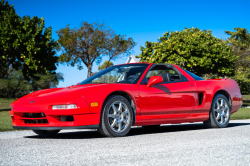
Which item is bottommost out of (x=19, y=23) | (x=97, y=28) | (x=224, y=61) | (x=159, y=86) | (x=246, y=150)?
(x=246, y=150)

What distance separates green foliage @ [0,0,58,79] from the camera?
2238 cm

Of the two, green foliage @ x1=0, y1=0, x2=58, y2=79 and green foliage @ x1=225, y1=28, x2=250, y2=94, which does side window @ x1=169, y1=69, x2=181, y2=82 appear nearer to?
green foliage @ x1=0, y1=0, x2=58, y2=79

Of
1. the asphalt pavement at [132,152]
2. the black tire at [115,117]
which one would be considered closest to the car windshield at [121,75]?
the black tire at [115,117]

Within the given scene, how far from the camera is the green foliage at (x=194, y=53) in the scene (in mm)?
24047

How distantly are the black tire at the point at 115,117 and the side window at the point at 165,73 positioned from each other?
3.73ft

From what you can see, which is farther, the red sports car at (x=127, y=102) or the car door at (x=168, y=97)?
the car door at (x=168, y=97)

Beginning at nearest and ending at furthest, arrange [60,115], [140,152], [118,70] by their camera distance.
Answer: [140,152]
[60,115]
[118,70]

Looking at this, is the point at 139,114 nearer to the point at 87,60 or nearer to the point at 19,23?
the point at 19,23

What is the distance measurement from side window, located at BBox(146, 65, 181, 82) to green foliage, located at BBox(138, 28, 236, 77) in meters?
16.9

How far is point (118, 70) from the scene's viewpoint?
21.1 feet

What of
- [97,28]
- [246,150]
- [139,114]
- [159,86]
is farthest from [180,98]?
[97,28]

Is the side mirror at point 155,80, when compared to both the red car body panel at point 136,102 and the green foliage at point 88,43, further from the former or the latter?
the green foliage at point 88,43

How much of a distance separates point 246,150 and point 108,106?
2215 mm

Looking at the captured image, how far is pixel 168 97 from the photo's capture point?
19.8ft
